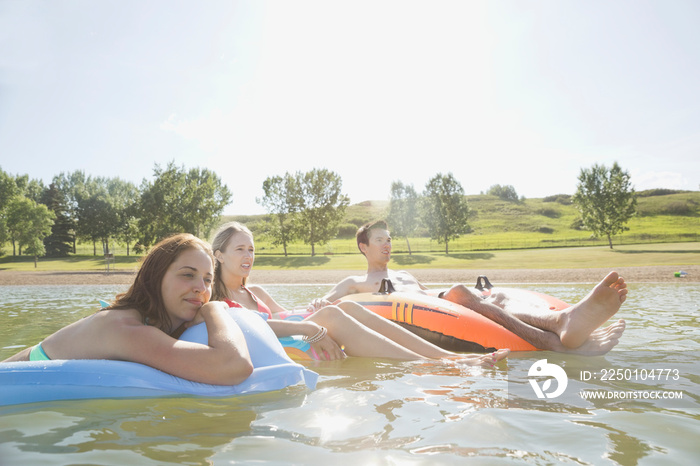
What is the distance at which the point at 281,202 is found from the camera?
36.9 meters

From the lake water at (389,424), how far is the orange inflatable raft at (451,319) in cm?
58

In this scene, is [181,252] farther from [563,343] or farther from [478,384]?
[563,343]

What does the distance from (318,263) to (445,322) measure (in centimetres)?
2543

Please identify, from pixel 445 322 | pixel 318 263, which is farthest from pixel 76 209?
pixel 445 322

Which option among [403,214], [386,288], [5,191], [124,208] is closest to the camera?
[386,288]

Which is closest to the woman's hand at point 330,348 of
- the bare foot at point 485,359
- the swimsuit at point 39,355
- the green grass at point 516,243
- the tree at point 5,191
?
the bare foot at point 485,359

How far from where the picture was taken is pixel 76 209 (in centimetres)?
4538

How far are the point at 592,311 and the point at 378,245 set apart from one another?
2629 millimetres

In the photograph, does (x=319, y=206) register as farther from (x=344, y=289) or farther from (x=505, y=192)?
(x=505, y=192)

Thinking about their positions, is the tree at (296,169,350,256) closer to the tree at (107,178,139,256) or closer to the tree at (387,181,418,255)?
the tree at (387,181,418,255)

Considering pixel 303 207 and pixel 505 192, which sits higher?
pixel 505 192

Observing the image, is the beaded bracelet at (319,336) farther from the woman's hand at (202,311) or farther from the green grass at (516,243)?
the green grass at (516,243)

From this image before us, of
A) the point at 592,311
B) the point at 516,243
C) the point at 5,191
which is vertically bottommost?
the point at 516,243

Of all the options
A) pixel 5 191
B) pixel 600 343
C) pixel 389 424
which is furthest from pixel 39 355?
pixel 5 191
